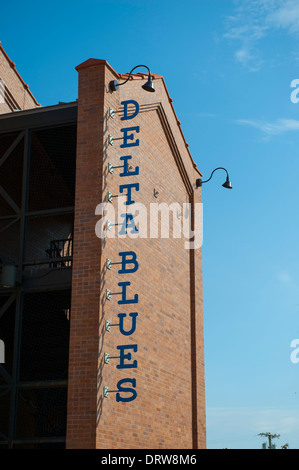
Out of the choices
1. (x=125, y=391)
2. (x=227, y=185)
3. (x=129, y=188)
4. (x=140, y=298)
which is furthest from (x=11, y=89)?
(x=125, y=391)

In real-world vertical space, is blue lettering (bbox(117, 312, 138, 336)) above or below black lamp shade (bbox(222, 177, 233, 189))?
below

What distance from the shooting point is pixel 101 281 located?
12.7 metres

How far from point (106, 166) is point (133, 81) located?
3.10 m

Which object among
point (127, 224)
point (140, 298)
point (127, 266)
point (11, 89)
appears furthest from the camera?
point (11, 89)

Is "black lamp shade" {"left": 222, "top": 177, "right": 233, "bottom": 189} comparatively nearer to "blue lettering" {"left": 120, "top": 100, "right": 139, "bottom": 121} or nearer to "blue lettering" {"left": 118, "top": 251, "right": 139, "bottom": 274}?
"blue lettering" {"left": 120, "top": 100, "right": 139, "bottom": 121}

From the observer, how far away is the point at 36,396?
52.5ft

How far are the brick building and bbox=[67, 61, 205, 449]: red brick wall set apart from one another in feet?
0.09

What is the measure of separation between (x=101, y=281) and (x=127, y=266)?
170 centimetres

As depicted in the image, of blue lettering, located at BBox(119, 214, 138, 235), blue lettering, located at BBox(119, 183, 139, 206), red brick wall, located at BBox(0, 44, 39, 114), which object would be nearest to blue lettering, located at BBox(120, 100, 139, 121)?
blue lettering, located at BBox(119, 183, 139, 206)

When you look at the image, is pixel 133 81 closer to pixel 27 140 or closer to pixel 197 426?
pixel 27 140

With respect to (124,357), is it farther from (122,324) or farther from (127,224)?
(127,224)

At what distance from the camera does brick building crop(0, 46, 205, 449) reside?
12617mm
